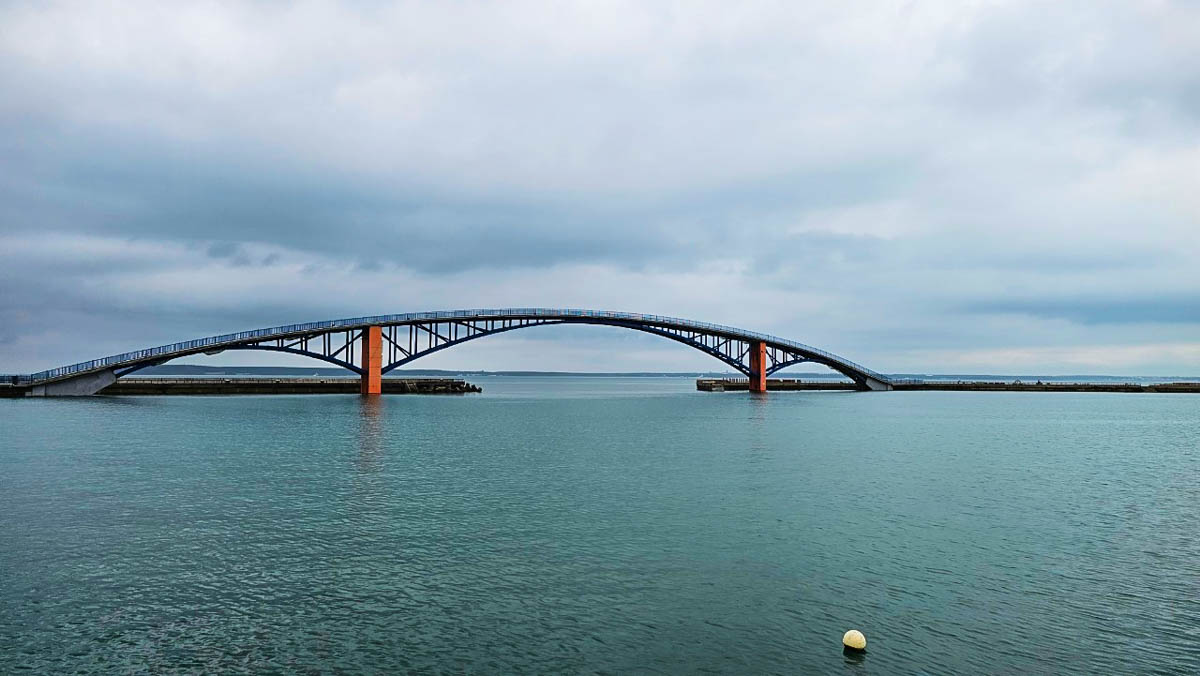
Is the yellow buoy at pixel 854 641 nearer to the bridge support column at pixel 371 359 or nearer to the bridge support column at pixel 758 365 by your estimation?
the bridge support column at pixel 371 359

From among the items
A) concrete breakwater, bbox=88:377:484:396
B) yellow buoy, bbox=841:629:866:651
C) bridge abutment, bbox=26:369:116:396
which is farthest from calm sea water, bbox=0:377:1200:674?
concrete breakwater, bbox=88:377:484:396

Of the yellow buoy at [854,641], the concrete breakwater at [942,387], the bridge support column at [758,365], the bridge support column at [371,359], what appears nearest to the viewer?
the yellow buoy at [854,641]

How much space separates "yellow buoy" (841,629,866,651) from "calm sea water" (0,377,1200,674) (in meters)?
0.29

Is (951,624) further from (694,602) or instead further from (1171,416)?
(1171,416)

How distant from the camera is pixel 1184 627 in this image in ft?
51.9

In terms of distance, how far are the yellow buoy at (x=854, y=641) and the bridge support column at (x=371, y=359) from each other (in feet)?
343

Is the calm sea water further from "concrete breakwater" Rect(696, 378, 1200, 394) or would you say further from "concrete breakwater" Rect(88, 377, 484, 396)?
"concrete breakwater" Rect(696, 378, 1200, 394)

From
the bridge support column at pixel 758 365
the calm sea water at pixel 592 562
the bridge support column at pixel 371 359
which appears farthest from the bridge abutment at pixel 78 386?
the bridge support column at pixel 758 365

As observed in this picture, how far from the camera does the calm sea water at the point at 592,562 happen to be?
47.2 feet

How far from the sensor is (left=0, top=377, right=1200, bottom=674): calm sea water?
1439cm

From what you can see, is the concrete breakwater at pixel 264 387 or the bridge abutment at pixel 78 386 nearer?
the bridge abutment at pixel 78 386

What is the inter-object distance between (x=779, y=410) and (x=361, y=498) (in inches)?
2884

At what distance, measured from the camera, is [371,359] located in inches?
4422

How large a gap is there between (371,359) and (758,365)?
78.2 metres
